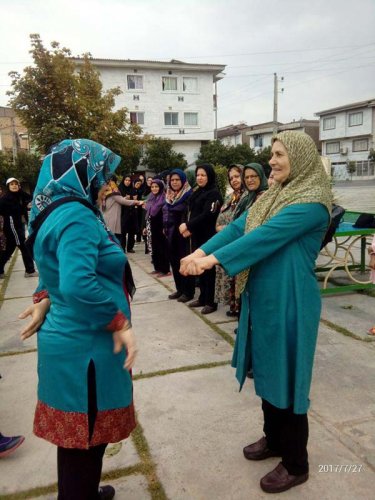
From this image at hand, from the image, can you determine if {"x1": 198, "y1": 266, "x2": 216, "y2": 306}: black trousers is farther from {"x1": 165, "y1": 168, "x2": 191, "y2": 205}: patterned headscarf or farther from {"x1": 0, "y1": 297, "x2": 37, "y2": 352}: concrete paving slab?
{"x1": 0, "y1": 297, "x2": 37, "y2": 352}: concrete paving slab

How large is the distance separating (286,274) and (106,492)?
140 centimetres

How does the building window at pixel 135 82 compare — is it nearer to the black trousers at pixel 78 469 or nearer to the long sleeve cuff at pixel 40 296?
the long sleeve cuff at pixel 40 296

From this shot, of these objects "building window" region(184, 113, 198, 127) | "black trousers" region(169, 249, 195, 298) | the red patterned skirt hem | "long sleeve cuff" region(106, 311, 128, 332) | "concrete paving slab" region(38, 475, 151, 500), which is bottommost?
"concrete paving slab" region(38, 475, 151, 500)

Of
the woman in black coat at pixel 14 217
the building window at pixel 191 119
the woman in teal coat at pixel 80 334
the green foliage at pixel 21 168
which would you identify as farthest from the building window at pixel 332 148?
the woman in teal coat at pixel 80 334

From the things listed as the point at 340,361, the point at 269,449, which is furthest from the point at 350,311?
the point at 269,449

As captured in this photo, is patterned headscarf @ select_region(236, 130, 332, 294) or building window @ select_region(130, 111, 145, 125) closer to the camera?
patterned headscarf @ select_region(236, 130, 332, 294)

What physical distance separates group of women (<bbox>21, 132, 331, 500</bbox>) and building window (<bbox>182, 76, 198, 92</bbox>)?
39531mm

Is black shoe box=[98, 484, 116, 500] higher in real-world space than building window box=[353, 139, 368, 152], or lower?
lower

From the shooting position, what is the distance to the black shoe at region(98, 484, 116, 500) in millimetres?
2125

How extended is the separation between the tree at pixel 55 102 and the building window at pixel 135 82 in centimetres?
2001

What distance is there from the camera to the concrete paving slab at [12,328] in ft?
14.2

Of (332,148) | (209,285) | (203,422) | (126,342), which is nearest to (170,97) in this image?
(332,148)

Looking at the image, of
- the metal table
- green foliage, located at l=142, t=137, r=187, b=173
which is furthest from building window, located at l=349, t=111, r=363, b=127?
the metal table

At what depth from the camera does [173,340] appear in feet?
14.0
